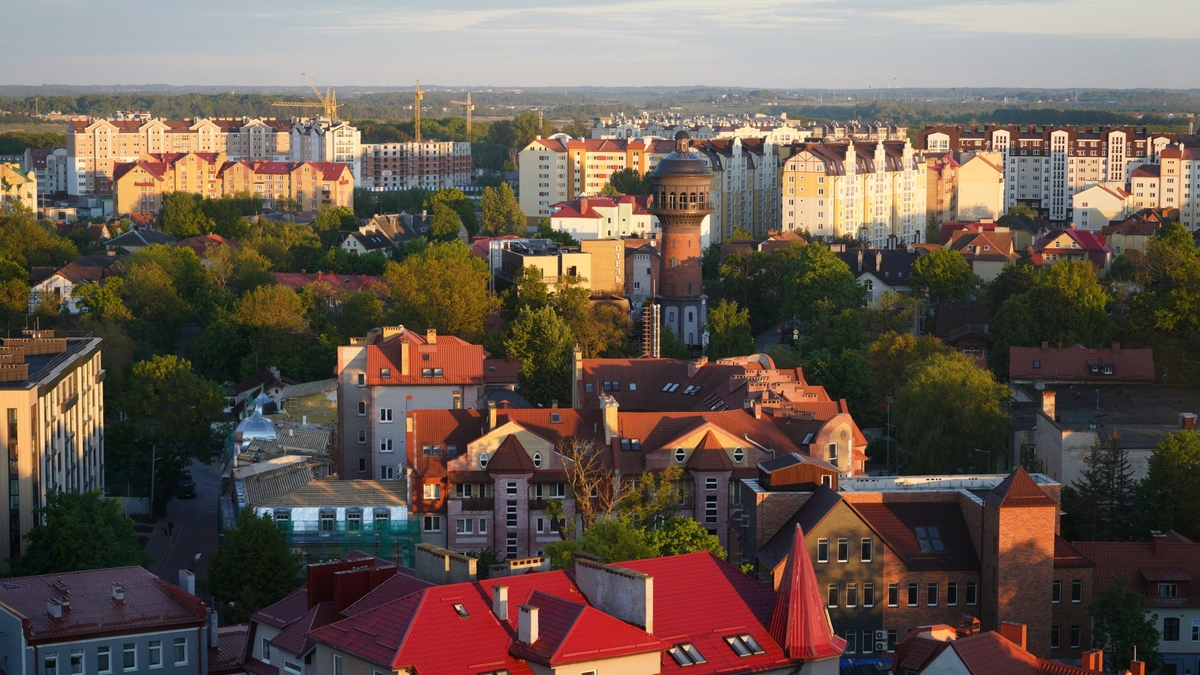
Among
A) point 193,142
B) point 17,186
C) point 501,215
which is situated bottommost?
point 501,215

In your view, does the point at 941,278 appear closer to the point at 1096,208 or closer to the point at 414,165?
the point at 1096,208

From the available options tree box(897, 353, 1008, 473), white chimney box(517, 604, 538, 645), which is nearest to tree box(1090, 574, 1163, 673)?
white chimney box(517, 604, 538, 645)

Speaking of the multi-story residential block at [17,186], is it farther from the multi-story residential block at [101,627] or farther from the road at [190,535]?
the multi-story residential block at [101,627]

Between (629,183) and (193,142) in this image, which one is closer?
(629,183)

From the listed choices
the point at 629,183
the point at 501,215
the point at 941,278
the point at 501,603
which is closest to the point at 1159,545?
the point at 501,603

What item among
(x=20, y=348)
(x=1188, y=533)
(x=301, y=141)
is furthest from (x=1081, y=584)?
(x=301, y=141)

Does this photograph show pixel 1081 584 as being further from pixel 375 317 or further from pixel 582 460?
pixel 375 317

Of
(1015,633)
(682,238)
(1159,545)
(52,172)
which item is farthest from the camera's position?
(52,172)
